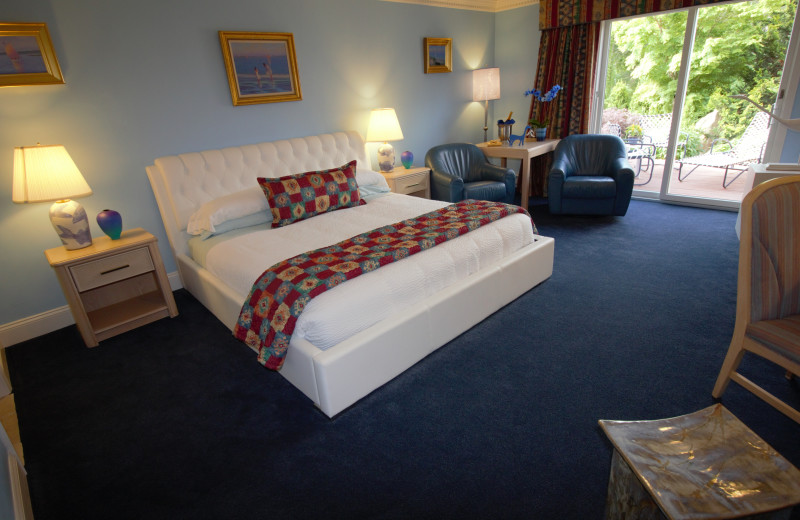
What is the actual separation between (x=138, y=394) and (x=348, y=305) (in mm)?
1331

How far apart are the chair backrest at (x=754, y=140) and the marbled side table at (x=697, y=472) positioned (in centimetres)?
434

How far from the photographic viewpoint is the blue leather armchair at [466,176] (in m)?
4.20


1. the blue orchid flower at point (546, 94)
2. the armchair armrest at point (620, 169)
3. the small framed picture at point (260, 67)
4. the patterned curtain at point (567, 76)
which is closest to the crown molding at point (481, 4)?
the patterned curtain at point (567, 76)

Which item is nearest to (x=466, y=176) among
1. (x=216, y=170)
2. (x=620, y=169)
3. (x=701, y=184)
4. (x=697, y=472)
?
(x=620, y=169)

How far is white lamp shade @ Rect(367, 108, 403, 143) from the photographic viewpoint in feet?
13.3

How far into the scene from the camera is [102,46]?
271cm

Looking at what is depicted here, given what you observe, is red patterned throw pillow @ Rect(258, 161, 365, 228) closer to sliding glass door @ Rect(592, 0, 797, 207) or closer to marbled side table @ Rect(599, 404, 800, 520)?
marbled side table @ Rect(599, 404, 800, 520)

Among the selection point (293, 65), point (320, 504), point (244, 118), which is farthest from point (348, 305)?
point (293, 65)

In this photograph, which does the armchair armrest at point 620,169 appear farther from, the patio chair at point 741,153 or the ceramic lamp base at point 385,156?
the ceramic lamp base at point 385,156

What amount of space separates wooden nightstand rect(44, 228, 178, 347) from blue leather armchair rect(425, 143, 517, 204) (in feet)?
8.80

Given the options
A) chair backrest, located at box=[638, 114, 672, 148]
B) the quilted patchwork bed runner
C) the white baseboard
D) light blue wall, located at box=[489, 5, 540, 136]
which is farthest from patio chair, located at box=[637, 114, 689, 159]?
the white baseboard

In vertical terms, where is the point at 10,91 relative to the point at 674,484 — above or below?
above

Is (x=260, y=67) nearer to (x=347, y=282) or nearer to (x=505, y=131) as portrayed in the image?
(x=347, y=282)

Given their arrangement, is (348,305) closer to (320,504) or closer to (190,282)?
(320,504)
